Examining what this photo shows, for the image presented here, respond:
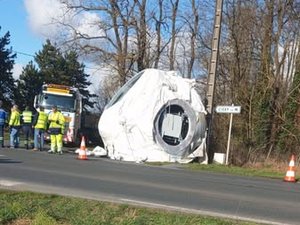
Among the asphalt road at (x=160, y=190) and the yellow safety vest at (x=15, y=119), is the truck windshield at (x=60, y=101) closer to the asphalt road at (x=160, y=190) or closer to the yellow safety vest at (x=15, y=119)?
the yellow safety vest at (x=15, y=119)

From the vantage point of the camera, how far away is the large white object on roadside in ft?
74.7

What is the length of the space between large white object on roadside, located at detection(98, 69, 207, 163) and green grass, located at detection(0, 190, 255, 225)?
1365 cm

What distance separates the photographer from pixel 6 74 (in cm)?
6031

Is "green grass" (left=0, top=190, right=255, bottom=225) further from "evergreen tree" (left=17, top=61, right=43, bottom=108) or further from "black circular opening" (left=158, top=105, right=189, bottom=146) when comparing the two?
"evergreen tree" (left=17, top=61, right=43, bottom=108)

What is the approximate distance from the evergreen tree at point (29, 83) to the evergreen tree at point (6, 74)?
3683 mm

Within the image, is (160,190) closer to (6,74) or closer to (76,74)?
(6,74)

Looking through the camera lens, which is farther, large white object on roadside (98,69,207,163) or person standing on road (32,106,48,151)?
person standing on road (32,106,48,151)

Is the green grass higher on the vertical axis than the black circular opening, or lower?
lower

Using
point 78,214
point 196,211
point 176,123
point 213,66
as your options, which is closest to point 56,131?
point 176,123

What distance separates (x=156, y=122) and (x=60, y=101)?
10.1 m

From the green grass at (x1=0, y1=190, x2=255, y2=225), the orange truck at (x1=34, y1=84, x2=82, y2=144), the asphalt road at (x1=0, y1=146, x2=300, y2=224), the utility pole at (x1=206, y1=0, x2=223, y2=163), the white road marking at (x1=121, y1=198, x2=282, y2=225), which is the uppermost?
the utility pole at (x1=206, y1=0, x2=223, y2=163)

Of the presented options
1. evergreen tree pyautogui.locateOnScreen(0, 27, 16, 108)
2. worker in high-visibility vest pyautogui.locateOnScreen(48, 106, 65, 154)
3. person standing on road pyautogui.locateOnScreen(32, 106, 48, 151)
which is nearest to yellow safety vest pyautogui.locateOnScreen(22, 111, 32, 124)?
person standing on road pyautogui.locateOnScreen(32, 106, 48, 151)

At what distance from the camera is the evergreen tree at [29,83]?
67.7m

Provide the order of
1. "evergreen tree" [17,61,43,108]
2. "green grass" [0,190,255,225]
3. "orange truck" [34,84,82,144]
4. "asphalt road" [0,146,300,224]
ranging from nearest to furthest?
1. "green grass" [0,190,255,225]
2. "asphalt road" [0,146,300,224]
3. "orange truck" [34,84,82,144]
4. "evergreen tree" [17,61,43,108]
